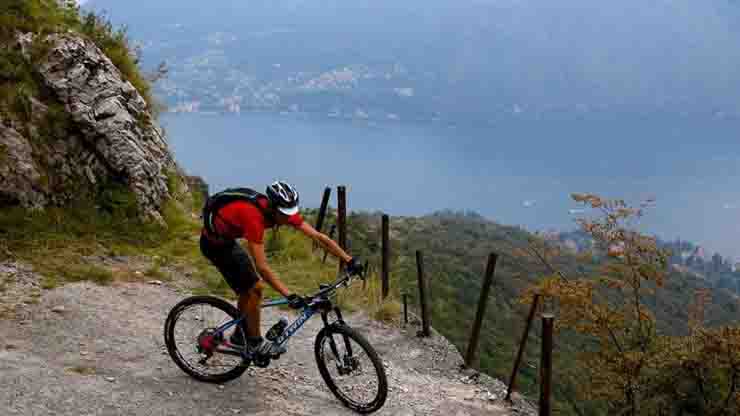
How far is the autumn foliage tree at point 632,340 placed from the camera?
1309 cm

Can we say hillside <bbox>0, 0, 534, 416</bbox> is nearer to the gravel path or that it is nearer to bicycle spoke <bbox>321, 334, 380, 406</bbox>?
the gravel path

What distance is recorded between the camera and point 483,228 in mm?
108938

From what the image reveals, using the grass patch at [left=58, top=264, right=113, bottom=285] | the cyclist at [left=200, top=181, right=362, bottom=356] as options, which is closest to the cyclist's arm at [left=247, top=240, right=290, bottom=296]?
the cyclist at [left=200, top=181, right=362, bottom=356]

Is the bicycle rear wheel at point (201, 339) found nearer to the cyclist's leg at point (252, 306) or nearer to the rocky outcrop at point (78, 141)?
the cyclist's leg at point (252, 306)

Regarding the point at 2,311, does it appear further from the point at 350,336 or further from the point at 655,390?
the point at 655,390

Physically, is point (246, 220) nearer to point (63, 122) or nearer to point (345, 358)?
point (345, 358)

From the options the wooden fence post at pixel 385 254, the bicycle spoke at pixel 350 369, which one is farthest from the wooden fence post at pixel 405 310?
the bicycle spoke at pixel 350 369

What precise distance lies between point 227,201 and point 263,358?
5.05 feet

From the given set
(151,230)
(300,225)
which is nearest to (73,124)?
(151,230)

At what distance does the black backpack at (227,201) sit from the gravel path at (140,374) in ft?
5.34

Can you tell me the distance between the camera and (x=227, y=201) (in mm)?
5312

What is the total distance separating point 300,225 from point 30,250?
5.02m

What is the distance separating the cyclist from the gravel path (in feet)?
2.14

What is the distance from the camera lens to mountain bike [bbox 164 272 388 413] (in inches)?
220
